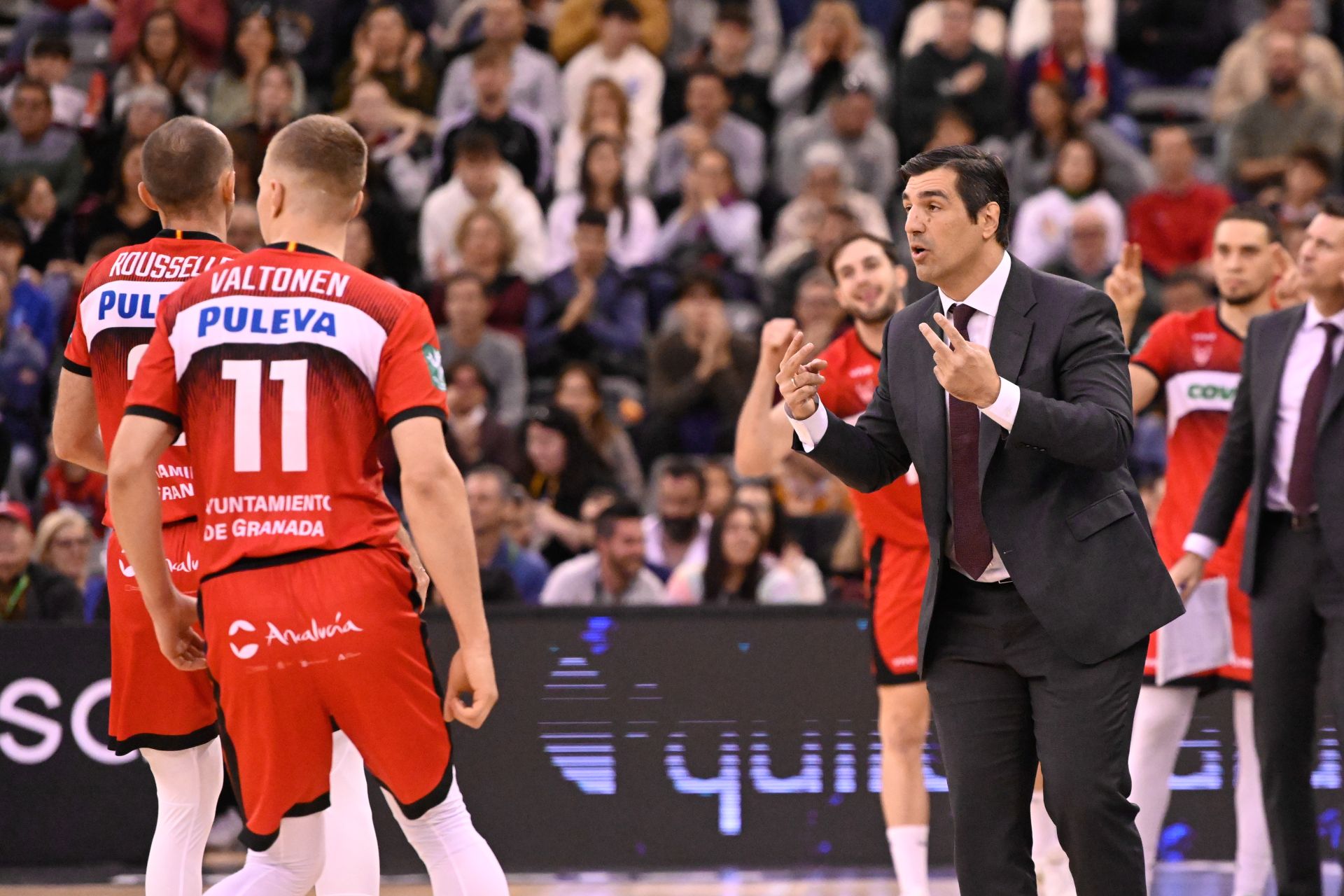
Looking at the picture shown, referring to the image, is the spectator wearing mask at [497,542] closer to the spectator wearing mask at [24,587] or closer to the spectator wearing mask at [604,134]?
the spectator wearing mask at [24,587]

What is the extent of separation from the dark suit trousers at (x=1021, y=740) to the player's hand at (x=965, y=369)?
0.66m

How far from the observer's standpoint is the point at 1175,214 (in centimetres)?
1154

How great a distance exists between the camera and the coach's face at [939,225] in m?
4.36

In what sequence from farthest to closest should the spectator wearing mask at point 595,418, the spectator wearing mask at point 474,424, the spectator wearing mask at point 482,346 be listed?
the spectator wearing mask at point 482,346, the spectator wearing mask at point 595,418, the spectator wearing mask at point 474,424

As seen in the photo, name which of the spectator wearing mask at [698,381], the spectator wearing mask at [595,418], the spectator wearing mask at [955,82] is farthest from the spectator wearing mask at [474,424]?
the spectator wearing mask at [955,82]

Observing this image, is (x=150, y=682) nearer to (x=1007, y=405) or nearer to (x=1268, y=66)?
(x=1007, y=405)

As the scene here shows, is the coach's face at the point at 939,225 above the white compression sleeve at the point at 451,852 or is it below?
above

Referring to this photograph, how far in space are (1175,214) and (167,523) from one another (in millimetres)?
8326

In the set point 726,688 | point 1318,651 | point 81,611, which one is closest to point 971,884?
point 1318,651

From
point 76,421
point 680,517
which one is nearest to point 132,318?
point 76,421

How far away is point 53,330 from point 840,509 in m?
4.98

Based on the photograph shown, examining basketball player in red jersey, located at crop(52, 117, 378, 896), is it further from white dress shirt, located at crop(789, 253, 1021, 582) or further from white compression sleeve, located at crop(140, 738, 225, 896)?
white dress shirt, located at crop(789, 253, 1021, 582)

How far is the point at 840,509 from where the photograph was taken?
31.6 feet

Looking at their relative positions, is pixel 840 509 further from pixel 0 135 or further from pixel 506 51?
pixel 0 135
